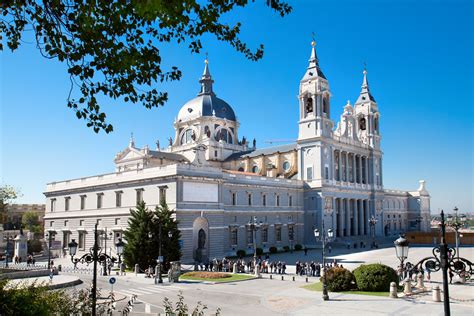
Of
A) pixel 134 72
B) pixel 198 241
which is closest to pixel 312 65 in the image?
pixel 198 241

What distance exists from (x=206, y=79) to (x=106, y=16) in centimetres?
7873

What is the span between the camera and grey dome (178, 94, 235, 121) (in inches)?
3200

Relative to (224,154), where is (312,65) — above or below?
above

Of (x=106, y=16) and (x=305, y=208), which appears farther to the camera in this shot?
(x=305, y=208)

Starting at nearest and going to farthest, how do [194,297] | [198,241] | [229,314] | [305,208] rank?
[229,314], [194,297], [198,241], [305,208]

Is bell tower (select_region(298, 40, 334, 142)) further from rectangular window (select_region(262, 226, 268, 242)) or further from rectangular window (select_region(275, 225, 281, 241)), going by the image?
rectangular window (select_region(262, 226, 268, 242))

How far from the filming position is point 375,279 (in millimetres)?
27828

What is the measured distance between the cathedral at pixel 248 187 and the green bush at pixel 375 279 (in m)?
17.1

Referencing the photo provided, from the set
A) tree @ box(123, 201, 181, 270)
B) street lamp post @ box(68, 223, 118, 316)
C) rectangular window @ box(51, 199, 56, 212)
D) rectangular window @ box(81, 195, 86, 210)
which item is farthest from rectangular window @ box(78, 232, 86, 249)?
street lamp post @ box(68, 223, 118, 316)

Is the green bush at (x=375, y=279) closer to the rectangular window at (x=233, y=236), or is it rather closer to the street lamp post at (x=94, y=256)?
the street lamp post at (x=94, y=256)

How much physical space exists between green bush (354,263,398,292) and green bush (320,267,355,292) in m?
0.55

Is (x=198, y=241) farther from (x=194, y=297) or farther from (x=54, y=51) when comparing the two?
(x=54, y=51)

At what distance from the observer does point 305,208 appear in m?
65.8

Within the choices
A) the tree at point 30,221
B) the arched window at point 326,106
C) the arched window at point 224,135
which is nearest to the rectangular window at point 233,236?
the arched window at point 326,106
